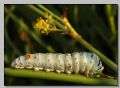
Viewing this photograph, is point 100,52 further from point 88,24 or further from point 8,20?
point 8,20

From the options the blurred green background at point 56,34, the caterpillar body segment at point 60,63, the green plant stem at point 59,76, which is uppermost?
the blurred green background at point 56,34

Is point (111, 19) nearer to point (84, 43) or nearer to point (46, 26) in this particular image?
point (84, 43)

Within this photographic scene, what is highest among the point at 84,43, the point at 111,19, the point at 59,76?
the point at 111,19

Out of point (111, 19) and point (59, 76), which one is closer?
point (59, 76)

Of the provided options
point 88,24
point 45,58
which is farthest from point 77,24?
point 45,58

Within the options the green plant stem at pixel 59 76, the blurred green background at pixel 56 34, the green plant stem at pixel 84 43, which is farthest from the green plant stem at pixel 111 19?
the green plant stem at pixel 59 76

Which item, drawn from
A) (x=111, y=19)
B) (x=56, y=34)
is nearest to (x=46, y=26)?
(x=56, y=34)

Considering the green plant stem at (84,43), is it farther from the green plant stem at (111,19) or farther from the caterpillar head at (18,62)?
the caterpillar head at (18,62)
